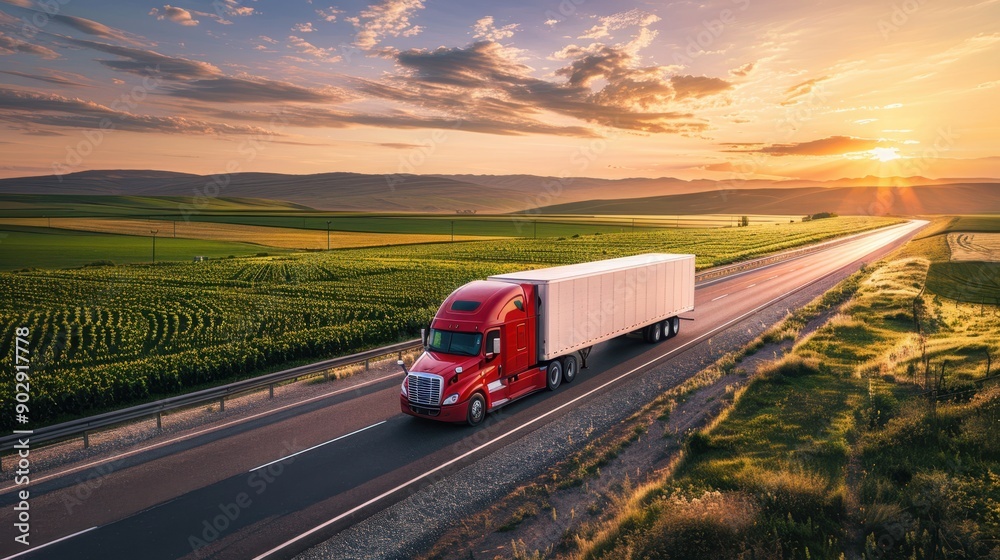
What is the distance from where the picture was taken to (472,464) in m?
12.9

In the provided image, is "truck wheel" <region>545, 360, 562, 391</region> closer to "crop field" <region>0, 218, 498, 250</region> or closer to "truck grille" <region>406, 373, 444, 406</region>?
"truck grille" <region>406, 373, 444, 406</region>

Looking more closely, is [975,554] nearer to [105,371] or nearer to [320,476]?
[320,476]

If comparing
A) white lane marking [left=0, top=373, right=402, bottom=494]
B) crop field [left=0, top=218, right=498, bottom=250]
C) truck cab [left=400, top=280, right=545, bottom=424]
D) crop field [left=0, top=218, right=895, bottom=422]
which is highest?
crop field [left=0, top=218, right=498, bottom=250]

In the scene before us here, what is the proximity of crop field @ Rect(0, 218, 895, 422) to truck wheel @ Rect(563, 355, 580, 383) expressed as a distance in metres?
11.0

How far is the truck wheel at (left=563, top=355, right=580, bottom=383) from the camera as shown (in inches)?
739

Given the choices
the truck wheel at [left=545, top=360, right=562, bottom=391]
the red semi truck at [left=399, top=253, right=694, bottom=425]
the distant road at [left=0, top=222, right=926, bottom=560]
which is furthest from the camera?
the truck wheel at [left=545, top=360, right=562, bottom=391]

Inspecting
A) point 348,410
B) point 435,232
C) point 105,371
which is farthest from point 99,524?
point 435,232

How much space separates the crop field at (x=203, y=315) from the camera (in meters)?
19.9

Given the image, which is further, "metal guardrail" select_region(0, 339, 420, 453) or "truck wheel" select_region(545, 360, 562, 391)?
"truck wheel" select_region(545, 360, 562, 391)

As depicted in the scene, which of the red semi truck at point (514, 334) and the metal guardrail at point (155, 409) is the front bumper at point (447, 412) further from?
the metal guardrail at point (155, 409)

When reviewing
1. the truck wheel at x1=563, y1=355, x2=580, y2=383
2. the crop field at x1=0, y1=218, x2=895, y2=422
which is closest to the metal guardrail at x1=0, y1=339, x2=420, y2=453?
the crop field at x1=0, y1=218, x2=895, y2=422

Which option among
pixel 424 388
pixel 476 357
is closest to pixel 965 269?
pixel 476 357

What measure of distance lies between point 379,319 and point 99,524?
20329mm

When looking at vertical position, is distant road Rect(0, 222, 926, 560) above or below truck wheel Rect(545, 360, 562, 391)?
below
